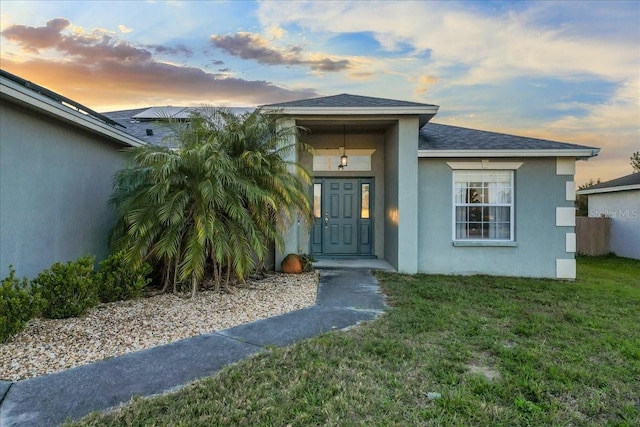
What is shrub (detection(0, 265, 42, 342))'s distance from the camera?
3.67 metres

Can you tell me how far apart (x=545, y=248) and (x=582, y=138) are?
23.9ft

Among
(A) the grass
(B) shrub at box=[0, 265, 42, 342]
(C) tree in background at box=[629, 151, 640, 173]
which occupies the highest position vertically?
(C) tree in background at box=[629, 151, 640, 173]

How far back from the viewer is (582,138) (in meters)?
13.1

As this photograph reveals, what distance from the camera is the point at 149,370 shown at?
3.11m

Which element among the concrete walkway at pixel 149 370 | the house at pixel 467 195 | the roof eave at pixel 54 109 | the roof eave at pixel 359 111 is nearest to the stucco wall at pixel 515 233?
the house at pixel 467 195

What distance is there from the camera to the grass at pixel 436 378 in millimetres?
2441

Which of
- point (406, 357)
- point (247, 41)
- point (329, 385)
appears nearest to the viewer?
point (329, 385)

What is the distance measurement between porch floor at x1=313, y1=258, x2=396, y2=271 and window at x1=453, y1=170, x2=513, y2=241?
1930 mm

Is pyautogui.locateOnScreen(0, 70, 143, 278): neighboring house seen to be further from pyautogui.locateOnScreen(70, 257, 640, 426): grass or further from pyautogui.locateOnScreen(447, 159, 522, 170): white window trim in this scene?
pyautogui.locateOnScreen(447, 159, 522, 170): white window trim

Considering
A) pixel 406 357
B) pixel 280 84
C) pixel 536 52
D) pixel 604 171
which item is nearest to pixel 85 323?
pixel 406 357

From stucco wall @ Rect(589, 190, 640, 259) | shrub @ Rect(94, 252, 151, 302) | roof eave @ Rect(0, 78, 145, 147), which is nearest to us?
roof eave @ Rect(0, 78, 145, 147)

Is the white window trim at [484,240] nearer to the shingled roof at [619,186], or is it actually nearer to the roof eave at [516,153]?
the roof eave at [516,153]

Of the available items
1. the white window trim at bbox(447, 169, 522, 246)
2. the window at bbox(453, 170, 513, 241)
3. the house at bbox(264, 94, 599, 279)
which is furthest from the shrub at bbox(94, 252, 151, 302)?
the window at bbox(453, 170, 513, 241)

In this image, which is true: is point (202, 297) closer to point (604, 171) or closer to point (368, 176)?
point (368, 176)
